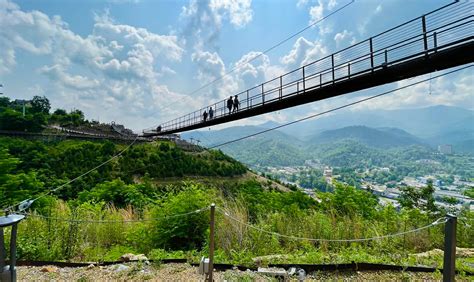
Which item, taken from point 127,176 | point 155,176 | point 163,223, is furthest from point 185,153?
point 163,223

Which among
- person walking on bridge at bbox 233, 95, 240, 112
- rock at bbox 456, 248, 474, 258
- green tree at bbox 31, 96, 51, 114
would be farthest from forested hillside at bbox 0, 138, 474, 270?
green tree at bbox 31, 96, 51, 114

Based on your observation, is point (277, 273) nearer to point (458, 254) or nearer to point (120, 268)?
point (120, 268)

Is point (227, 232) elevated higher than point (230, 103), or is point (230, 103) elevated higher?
point (230, 103)

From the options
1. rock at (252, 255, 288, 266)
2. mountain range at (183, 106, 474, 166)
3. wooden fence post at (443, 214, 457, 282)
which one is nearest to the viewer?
wooden fence post at (443, 214, 457, 282)

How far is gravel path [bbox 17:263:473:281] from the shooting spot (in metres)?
2.64

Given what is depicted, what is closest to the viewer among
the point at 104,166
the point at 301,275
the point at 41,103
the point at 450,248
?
the point at 450,248

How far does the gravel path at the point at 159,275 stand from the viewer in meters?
2.64

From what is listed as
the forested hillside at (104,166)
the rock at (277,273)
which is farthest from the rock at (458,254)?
the forested hillside at (104,166)

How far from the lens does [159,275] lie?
271 cm

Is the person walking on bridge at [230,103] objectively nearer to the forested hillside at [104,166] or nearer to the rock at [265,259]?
the forested hillside at [104,166]

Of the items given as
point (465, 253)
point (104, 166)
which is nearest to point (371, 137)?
point (104, 166)

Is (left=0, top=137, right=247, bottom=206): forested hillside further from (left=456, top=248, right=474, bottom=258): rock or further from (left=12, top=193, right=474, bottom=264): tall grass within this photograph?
(left=456, top=248, right=474, bottom=258): rock

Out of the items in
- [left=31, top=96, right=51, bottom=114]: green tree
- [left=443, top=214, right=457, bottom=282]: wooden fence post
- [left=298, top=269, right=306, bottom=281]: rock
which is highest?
[left=31, top=96, right=51, bottom=114]: green tree

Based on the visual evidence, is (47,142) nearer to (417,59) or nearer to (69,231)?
(69,231)
